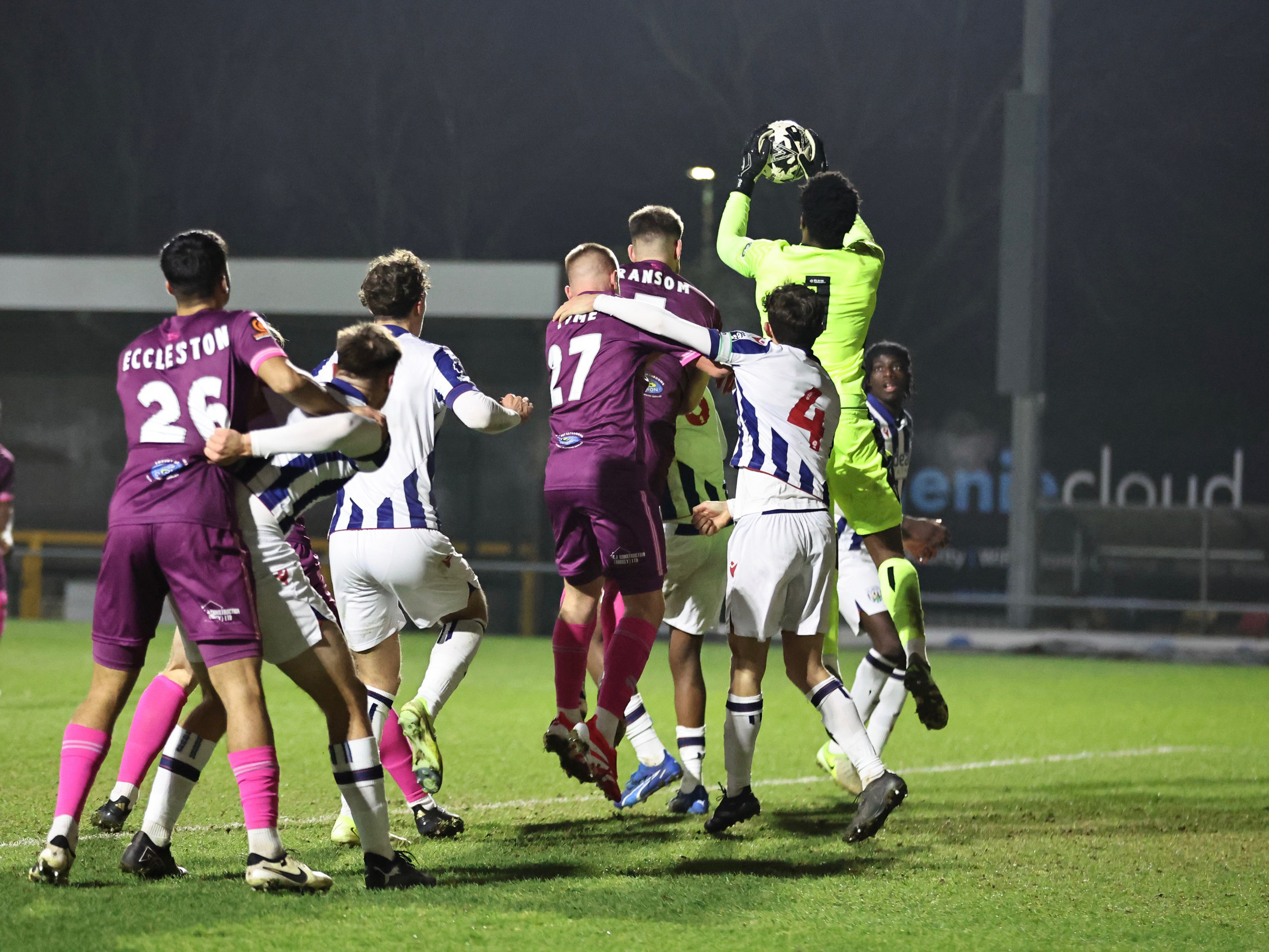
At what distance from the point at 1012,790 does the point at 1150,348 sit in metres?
21.1

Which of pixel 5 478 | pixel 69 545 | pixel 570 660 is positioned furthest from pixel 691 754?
pixel 69 545

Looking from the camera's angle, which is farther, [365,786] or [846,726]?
[846,726]

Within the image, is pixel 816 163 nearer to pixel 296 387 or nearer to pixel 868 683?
pixel 868 683

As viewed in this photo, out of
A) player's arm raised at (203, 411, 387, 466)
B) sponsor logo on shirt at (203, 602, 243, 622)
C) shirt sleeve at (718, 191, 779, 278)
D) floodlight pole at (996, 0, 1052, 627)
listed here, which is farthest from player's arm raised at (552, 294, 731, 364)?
floodlight pole at (996, 0, 1052, 627)

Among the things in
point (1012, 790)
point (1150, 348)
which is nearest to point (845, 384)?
point (1012, 790)

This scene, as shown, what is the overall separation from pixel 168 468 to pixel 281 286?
12191 mm

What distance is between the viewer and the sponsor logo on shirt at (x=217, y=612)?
3.71 metres

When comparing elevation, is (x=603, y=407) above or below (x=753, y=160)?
below

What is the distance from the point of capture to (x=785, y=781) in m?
6.34

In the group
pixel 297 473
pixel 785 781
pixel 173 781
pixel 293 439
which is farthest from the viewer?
pixel 785 781

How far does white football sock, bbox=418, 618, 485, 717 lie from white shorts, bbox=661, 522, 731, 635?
0.96m

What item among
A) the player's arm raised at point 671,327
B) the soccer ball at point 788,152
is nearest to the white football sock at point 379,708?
the player's arm raised at point 671,327

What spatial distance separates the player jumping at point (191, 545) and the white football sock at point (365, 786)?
0.17 meters

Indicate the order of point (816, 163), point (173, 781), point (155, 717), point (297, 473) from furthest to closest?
point (816, 163), point (155, 717), point (173, 781), point (297, 473)
